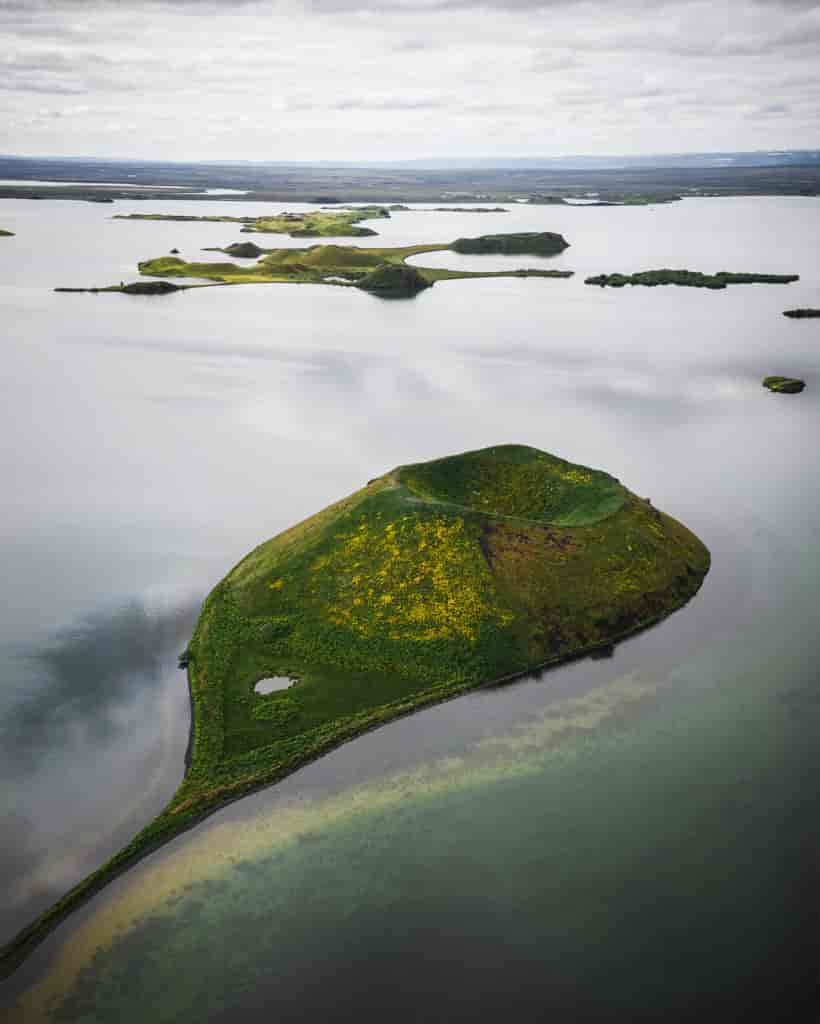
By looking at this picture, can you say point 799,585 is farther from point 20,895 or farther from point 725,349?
point 725,349

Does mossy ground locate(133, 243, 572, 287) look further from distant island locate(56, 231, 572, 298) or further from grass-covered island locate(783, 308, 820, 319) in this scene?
grass-covered island locate(783, 308, 820, 319)

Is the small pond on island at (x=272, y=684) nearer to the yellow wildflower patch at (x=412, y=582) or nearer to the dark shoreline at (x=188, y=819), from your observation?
the dark shoreline at (x=188, y=819)

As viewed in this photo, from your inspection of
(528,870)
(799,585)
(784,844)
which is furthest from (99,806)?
(799,585)

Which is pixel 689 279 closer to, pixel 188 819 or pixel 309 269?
pixel 309 269

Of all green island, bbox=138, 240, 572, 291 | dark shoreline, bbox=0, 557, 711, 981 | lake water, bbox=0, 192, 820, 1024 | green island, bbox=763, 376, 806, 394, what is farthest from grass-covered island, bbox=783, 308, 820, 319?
dark shoreline, bbox=0, 557, 711, 981

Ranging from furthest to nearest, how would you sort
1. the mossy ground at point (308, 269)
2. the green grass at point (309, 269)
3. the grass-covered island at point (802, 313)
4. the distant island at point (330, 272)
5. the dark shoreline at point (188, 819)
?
the mossy ground at point (308, 269), the green grass at point (309, 269), the distant island at point (330, 272), the grass-covered island at point (802, 313), the dark shoreline at point (188, 819)

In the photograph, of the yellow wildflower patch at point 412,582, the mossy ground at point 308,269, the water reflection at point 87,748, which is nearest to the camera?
the water reflection at point 87,748

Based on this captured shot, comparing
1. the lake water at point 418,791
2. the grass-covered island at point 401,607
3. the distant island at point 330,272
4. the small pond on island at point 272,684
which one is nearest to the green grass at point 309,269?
the distant island at point 330,272
